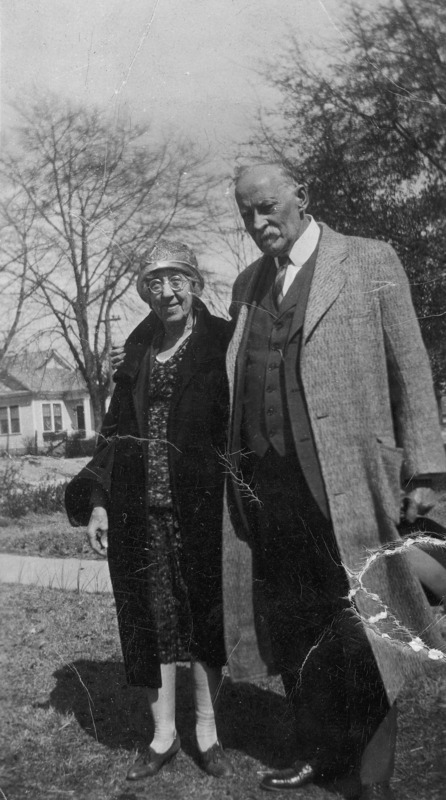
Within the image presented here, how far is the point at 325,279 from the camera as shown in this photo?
2.49 meters

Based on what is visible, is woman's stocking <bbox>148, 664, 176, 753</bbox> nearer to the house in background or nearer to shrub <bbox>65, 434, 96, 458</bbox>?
shrub <bbox>65, 434, 96, 458</bbox>

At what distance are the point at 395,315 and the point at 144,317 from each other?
96cm

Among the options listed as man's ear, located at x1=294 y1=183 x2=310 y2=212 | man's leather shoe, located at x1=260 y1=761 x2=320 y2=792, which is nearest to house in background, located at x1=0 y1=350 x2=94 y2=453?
man's ear, located at x1=294 y1=183 x2=310 y2=212

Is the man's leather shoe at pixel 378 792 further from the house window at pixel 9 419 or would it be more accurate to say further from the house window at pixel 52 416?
the house window at pixel 9 419

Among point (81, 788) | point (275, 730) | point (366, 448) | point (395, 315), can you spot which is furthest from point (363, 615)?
point (81, 788)

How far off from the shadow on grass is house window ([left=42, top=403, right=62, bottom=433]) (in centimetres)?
129

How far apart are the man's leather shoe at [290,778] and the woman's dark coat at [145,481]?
0.45 m

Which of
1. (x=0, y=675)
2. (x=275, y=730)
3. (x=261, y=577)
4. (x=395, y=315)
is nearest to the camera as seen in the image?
(x=395, y=315)

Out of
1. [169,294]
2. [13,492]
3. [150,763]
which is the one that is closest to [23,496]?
[13,492]

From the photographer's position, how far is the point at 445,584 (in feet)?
8.45

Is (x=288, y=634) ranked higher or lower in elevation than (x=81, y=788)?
higher

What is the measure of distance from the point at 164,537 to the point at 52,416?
0.67m

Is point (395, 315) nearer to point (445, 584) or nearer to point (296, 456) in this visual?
point (296, 456)

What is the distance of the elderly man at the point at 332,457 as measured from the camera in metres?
2.46
